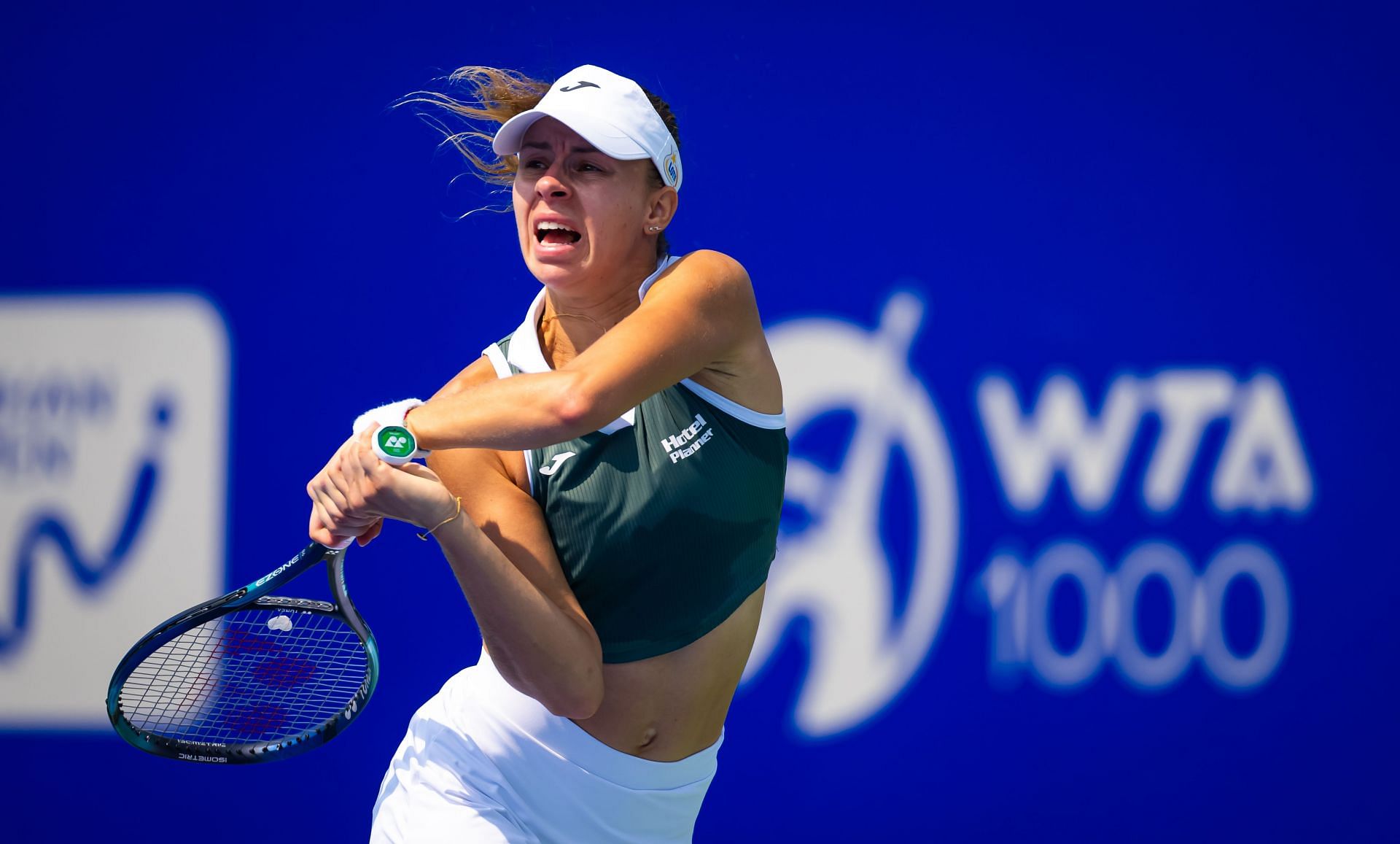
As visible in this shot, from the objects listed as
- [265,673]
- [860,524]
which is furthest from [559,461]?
[860,524]

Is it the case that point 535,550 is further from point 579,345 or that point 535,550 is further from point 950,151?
point 950,151

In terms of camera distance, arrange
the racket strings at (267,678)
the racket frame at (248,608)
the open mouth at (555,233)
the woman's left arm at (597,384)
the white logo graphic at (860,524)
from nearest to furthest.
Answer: the woman's left arm at (597,384)
the open mouth at (555,233)
the racket frame at (248,608)
the racket strings at (267,678)
the white logo graphic at (860,524)

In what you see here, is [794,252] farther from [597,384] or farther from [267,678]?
[597,384]

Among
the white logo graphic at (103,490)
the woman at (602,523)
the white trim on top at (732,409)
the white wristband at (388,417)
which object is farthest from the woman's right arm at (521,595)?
the white logo graphic at (103,490)

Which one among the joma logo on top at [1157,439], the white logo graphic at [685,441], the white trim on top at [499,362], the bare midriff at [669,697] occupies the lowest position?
the bare midriff at [669,697]

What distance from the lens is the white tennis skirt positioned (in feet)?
6.66

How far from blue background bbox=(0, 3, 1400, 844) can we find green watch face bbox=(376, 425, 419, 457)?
197 centimetres

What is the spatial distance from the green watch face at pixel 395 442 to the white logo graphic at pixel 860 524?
2.03 metres

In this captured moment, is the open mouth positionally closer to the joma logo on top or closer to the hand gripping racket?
the hand gripping racket

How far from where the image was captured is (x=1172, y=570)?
371 centimetres

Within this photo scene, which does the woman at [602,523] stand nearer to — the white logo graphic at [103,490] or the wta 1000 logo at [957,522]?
the wta 1000 logo at [957,522]

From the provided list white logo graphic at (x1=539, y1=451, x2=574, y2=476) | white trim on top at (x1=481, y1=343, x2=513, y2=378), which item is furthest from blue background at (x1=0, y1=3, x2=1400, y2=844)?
white logo graphic at (x1=539, y1=451, x2=574, y2=476)

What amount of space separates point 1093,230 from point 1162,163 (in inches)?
10.9

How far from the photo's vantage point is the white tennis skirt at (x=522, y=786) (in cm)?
203
